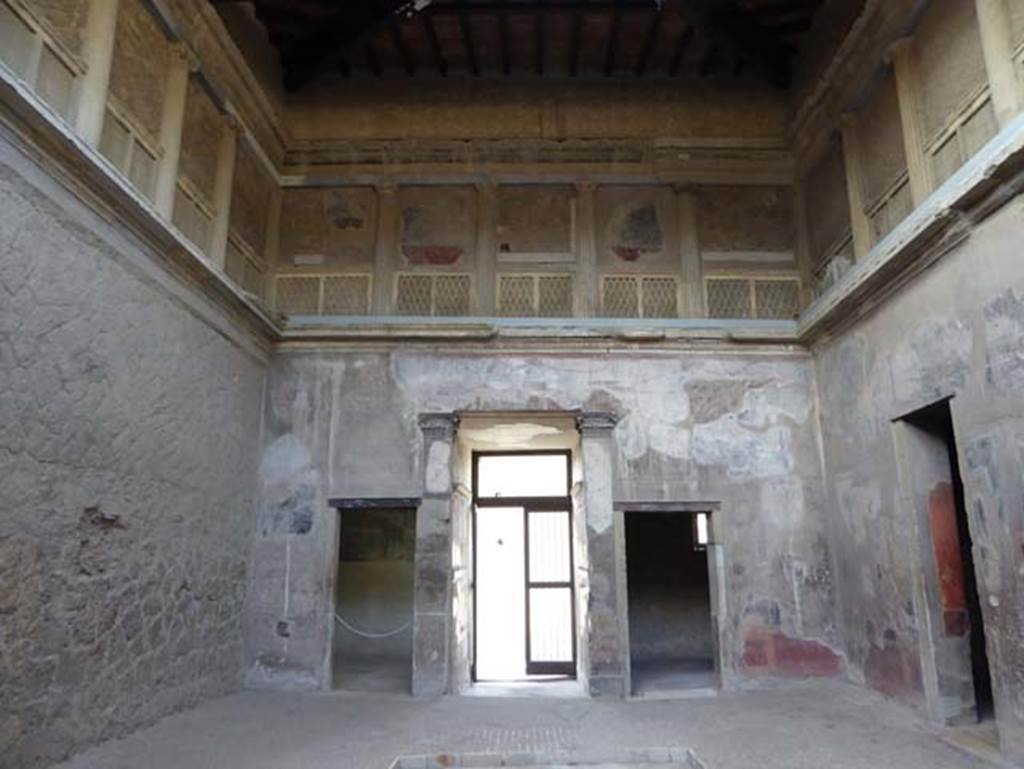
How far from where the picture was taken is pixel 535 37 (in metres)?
9.60

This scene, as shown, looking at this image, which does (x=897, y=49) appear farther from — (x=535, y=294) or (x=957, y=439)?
(x=535, y=294)

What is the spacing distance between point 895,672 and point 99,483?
751 cm

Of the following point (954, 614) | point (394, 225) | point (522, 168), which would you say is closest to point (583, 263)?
point (522, 168)

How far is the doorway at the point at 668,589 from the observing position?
11.2 metres

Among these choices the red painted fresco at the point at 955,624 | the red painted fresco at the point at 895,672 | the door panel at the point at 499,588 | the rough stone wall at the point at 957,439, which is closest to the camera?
the rough stone wall at the point at 957,439

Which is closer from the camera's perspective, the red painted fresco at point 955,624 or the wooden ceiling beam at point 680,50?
the red painted fresco at point 955,624

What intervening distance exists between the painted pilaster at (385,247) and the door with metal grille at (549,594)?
4209 mm

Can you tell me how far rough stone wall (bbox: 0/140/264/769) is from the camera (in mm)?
Answer: 4914

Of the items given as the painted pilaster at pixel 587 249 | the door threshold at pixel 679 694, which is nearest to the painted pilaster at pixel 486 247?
the painted pilaster at pixel 587 249

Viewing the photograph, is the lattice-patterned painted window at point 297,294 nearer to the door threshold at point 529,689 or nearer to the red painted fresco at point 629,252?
the red painted fresco at point 629,252

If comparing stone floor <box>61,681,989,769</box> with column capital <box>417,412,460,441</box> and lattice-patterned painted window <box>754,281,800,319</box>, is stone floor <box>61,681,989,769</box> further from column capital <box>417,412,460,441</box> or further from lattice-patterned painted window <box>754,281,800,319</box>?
lattice-patterned painted window <box>754,281,800,319</box>

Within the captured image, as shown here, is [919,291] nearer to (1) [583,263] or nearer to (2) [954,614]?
(2) [954,614]

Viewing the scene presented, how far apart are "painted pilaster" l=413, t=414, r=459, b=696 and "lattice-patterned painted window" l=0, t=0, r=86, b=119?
194 inches

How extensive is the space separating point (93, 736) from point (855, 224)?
8750mm
